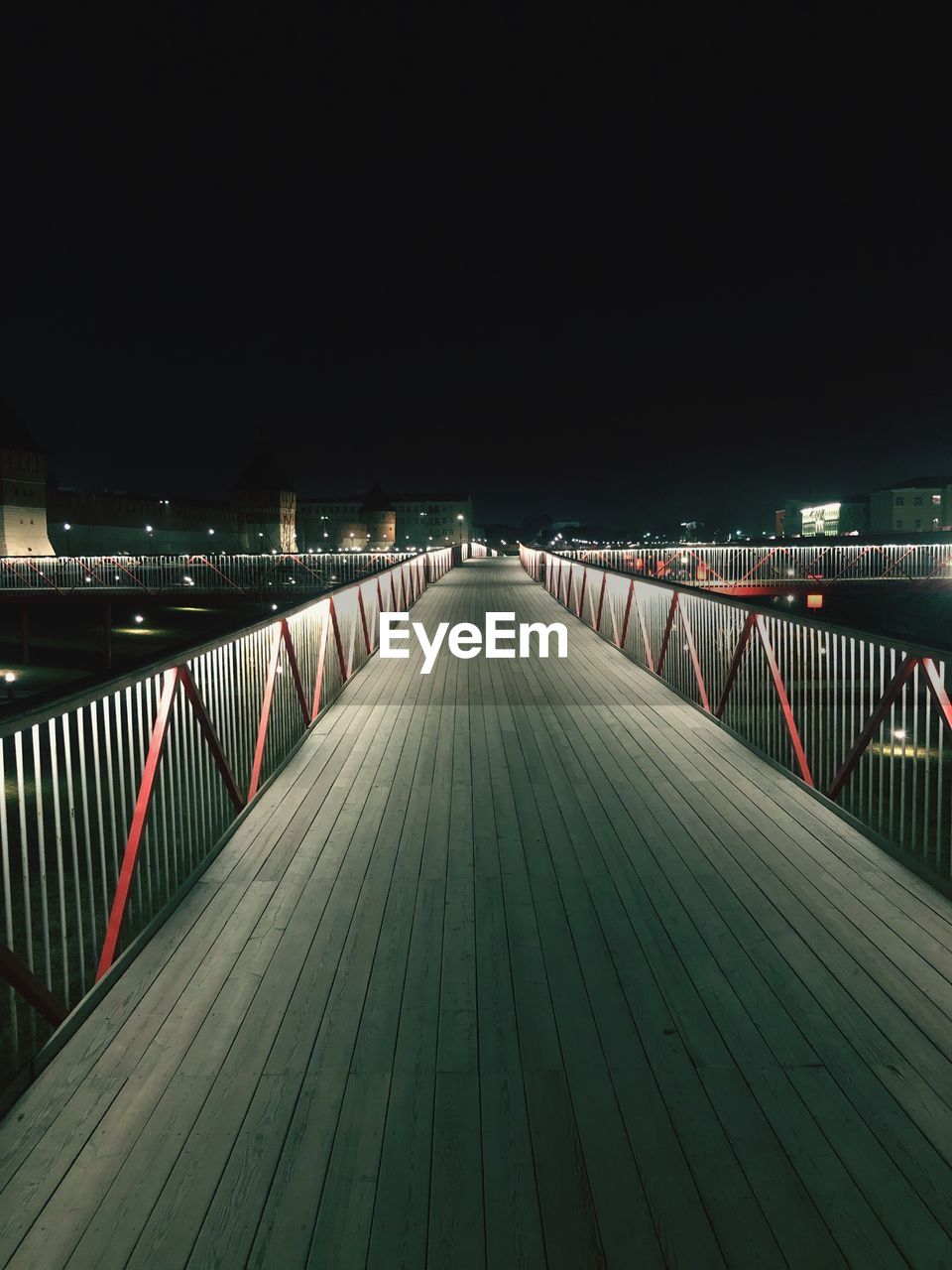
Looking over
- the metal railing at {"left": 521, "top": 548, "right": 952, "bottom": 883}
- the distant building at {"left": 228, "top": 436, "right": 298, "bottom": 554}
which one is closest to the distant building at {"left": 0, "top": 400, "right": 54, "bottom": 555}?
the distant building at {"left": 228, "top": 436, "right": 298, "bottom": 554}

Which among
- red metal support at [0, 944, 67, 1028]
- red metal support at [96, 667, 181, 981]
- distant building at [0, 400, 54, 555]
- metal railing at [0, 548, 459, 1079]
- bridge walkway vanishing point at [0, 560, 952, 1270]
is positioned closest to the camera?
bridge walkway vanishing point at [0, 560, 952, 1270]

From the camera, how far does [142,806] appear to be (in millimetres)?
3691

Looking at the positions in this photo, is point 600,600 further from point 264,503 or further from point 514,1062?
point 264,503

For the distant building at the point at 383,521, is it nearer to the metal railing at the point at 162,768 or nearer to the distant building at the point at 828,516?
the distant building at the point at 828,516

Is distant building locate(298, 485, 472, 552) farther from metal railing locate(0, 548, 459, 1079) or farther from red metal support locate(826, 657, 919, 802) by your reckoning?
red metal support locate(826, 657, 919, 802)

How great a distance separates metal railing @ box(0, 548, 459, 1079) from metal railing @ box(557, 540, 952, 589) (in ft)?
84.5

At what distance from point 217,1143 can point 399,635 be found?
12432mm

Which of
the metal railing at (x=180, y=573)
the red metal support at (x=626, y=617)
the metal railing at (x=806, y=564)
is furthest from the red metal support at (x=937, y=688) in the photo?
the metal railing at (x=180, y=573)

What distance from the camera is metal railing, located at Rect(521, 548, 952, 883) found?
15.0 ft

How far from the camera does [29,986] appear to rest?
2803 millimetres

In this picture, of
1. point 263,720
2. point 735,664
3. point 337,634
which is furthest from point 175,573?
point 735,664

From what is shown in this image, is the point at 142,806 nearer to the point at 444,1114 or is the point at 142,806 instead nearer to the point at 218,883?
the point at 218,883

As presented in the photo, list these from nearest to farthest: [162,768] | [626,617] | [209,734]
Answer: [162,768], [209,734], [626,617]

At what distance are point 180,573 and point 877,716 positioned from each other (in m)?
35.2
